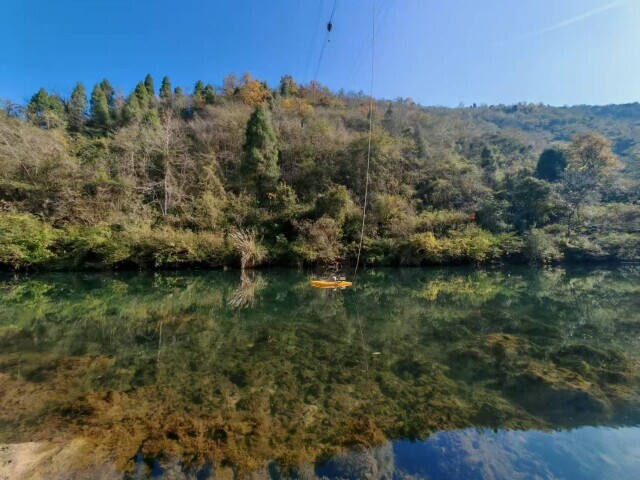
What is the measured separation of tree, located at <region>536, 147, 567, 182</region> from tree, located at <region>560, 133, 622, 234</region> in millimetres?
2946

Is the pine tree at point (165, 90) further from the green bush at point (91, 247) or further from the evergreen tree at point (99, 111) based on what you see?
the green bush at point (91, 247)

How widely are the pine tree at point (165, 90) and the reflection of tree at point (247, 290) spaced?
32059 millimetres

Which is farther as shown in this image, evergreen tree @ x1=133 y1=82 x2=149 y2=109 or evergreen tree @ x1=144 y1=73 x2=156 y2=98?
evergreen tree @ x1=144 y1=73 x2=156 y2=98

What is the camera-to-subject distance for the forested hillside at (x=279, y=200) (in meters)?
16.5

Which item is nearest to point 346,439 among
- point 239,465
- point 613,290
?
point 239,465

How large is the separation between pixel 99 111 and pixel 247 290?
103ft

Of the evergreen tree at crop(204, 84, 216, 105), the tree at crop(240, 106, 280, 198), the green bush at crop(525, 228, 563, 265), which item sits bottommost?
the green bush at crop(525, 228, 563, 265)

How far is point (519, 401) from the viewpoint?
393 centimetres

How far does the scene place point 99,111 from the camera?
107 feet

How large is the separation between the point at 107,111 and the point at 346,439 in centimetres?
3861

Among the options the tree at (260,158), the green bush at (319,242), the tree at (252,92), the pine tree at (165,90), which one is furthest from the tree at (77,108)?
the green bush at (319,242)

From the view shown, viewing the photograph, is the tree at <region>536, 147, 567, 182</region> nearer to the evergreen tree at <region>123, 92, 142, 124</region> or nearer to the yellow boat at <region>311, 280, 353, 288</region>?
the yellow boat at <region>311, 280, 353, 288</region>

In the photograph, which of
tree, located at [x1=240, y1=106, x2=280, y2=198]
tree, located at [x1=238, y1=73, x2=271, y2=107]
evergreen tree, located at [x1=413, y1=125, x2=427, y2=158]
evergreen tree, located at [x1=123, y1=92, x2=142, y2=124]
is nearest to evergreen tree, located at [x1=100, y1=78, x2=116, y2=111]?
evergreen tree, located at [x1=123, y1=92, x2=142, y2=124]

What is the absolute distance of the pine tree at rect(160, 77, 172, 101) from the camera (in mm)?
39156
